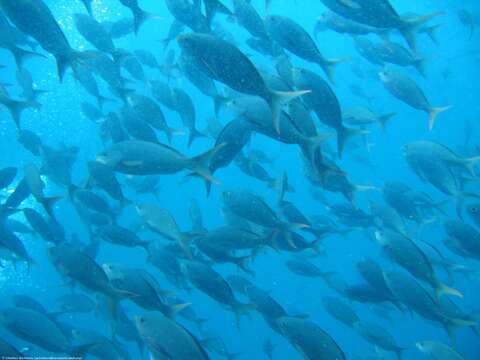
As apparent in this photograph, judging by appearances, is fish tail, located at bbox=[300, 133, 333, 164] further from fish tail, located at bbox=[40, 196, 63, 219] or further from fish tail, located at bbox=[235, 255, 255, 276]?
fish tail, located at bbox=[40, 196, 63, 219]

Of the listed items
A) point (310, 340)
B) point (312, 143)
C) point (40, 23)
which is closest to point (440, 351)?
point (310, 340)

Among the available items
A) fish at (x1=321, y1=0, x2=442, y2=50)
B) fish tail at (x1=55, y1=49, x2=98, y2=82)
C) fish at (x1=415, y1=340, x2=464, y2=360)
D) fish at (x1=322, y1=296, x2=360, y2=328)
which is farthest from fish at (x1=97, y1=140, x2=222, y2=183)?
fish at (x1=322, y1=296, x2=360, y2=328)

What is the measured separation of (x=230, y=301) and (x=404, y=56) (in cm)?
455

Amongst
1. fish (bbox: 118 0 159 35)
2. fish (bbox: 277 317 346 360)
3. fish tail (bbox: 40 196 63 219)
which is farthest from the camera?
fish (bbox: 118 0 159 35)

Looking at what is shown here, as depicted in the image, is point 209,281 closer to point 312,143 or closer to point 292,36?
point 312,143

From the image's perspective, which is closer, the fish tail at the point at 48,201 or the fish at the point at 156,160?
→ the fish at the point at 156,160

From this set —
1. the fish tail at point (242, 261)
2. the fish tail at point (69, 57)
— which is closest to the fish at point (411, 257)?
the fish tail at point (242, 261)

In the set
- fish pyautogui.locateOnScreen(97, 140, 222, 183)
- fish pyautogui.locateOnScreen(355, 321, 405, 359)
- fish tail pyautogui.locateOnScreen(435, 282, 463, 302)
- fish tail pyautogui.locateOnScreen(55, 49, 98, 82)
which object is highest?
fish tail pyautogui.locateOnScreen(55, 49, 98, 82)

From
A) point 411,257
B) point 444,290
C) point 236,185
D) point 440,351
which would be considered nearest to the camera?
point 411,257

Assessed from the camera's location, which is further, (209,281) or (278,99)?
(209,281)

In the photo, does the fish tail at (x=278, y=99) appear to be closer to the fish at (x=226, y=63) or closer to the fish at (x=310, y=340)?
the fish at (x=226, y=63)

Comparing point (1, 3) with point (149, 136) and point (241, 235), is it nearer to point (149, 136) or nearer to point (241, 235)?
point (149, 136)

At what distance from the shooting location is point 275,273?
90.2 ft

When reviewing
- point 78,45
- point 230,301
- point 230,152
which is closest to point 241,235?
point 230,301
